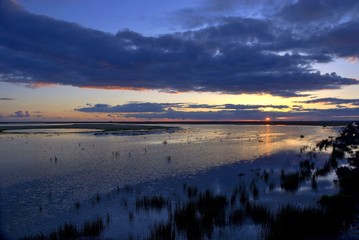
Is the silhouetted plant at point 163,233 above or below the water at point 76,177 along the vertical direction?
above

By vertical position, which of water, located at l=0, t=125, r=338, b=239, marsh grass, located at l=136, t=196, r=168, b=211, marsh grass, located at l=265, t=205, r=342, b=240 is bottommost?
water, located at l=0, t=125, r=338, b=239

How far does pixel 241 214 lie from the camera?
60.2 feet

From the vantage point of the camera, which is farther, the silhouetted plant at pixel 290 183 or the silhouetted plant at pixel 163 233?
the silhouetted plant at pixel 290 183

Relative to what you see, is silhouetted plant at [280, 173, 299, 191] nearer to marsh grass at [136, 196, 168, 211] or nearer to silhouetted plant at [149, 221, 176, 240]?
marsh grass at [136, 196, 168, 211]

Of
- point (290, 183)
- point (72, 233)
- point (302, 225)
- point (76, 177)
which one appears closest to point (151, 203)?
point (72, 233)

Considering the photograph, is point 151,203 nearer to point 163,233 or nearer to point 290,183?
point 163,233

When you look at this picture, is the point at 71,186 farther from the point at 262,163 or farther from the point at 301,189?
the point at 262,163

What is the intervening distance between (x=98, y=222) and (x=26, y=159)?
30335 millimetres

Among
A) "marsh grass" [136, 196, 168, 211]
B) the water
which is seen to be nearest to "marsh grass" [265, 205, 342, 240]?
the water

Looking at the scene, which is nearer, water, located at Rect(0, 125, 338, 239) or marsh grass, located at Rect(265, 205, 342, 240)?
marsh grass, located at Rect(265, 205, 342, 240)

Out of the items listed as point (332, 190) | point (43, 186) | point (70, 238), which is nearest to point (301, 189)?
point (332, 190)

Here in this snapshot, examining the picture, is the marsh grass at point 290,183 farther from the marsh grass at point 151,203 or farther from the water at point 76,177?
the marsh grass at point 151,203

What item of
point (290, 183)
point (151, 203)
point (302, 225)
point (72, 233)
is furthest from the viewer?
point (290, 183)

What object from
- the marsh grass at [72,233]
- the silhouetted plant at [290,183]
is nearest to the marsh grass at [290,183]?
the silhouetted plant at [290,183]
